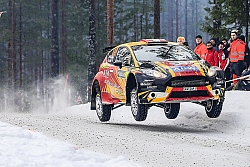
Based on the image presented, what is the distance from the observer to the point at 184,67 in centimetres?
1091

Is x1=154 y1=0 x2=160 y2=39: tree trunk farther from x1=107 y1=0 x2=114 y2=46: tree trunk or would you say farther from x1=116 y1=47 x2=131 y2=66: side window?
x1=116 y1=47 x2=131 y2=66: side window

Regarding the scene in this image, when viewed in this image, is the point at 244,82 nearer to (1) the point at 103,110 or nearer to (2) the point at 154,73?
(1) the point at 103,110

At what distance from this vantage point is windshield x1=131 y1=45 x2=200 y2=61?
11883 millimetres

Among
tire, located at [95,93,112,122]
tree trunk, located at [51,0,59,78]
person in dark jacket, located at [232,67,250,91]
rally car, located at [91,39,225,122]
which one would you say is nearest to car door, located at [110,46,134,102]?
rally car, located at [91,39,225,122]

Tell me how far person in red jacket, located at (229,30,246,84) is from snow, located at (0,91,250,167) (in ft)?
10.7

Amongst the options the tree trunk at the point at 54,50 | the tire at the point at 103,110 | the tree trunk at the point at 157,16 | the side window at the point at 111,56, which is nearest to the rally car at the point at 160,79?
the side window at the point at 111,56

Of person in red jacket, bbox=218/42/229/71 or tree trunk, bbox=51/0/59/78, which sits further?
tree trunk, bbox=51/0/59/78

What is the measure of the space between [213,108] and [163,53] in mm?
1814

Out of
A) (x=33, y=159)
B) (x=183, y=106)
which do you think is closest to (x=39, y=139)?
(x=33, y=159)

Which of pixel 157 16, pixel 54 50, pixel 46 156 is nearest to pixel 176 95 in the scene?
pixel 46 156

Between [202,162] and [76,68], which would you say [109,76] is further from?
[76,68]

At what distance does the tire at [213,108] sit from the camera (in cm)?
1156

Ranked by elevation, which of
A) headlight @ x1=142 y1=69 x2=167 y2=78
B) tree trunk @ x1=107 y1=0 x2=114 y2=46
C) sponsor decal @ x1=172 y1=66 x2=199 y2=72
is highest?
tree trunk @ x1=107 y1=0 x2=114 y2=46

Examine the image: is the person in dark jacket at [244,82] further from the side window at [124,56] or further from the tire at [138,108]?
the tire at [138,108]
